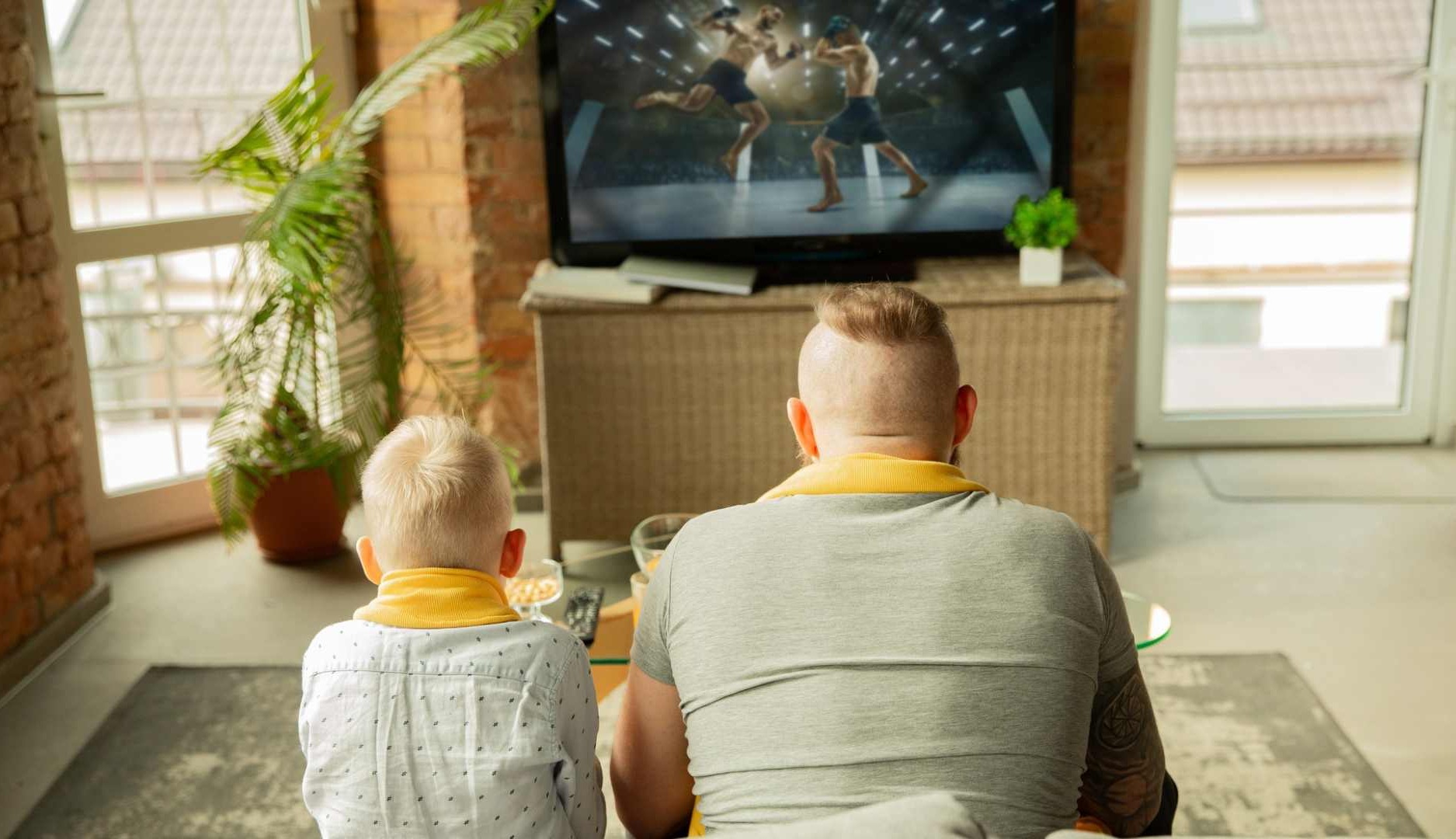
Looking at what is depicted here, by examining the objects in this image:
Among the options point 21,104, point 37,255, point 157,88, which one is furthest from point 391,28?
point 37,255

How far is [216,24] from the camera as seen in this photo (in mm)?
3650

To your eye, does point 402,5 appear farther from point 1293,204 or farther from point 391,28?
point 1293,204

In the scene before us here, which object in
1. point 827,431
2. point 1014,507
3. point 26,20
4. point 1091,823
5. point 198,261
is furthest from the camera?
point 198,261

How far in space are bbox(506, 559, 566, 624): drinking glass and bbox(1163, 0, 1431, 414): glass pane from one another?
2.60 metres

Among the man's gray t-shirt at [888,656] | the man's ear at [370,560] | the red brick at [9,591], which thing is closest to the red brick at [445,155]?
the red brick at [9,591]

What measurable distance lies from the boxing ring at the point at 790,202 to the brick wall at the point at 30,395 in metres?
1.17

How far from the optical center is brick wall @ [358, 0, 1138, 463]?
364 cm

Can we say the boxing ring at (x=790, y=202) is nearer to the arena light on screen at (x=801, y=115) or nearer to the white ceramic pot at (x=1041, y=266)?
the arena light on screen at (x=801, y=115)

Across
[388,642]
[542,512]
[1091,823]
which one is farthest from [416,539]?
[542,512]

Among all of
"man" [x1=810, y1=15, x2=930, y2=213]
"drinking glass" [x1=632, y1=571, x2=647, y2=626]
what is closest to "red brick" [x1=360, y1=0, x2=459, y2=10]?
"man" [x1=810, y1=15, x2=930, y2=213]

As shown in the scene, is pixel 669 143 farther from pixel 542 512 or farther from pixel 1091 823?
pixel 1091 823

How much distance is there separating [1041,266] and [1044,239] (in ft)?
0.20

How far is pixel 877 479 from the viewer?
1.38m

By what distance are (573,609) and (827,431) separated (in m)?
0.88
